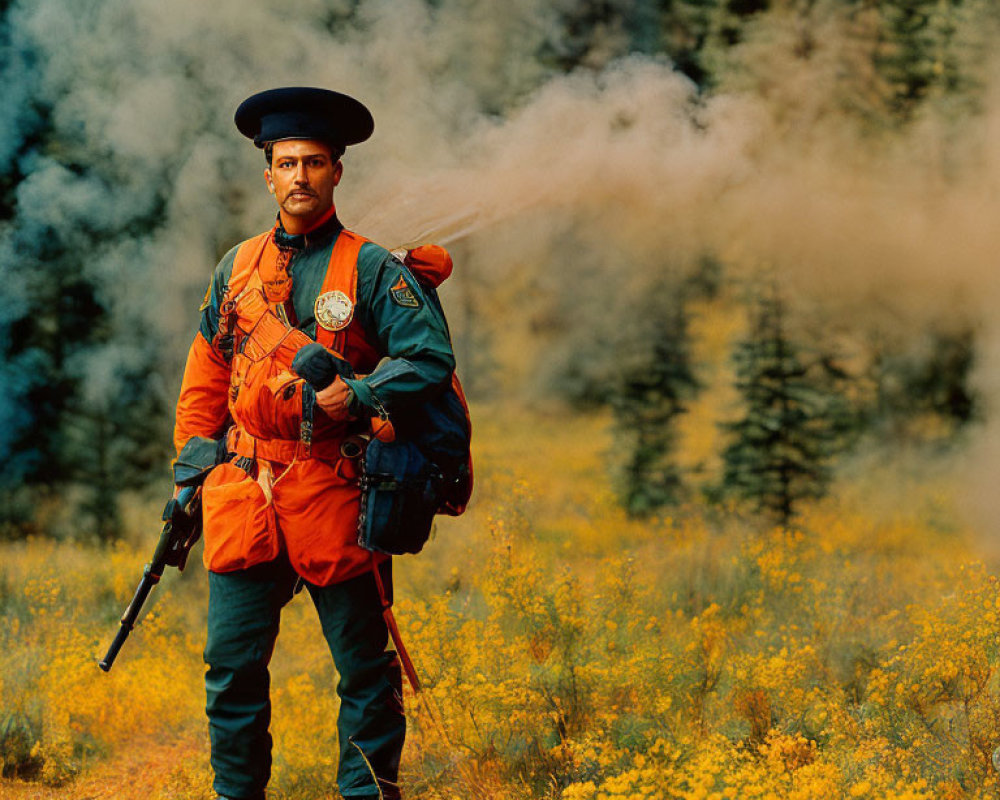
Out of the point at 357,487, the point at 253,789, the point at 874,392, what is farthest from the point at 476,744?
the point at 874,392

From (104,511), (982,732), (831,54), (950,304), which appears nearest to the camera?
(982,732)

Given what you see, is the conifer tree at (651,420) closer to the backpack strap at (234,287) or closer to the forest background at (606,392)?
the forest background at (606,392)

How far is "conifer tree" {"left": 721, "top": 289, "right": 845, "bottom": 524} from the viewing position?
852 cm

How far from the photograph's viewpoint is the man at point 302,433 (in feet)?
10.1

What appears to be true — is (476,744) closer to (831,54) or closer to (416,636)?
(416,636)

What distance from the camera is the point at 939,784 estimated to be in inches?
131

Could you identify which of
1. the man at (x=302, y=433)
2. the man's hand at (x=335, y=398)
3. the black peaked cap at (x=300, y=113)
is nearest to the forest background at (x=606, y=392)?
the man at (x=302, y=433)

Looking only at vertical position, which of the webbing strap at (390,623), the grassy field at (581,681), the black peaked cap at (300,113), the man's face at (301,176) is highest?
the black peaked cap at (300,113)

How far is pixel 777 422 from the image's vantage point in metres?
8.51

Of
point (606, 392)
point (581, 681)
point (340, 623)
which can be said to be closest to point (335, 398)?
point (340, 623)

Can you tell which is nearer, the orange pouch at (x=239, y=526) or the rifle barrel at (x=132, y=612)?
the orange pouch at (x=239, y=526)

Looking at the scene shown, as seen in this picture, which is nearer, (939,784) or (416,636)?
(939,784)

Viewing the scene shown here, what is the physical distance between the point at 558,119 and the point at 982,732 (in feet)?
14.8

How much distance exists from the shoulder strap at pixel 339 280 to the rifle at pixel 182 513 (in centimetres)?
50
